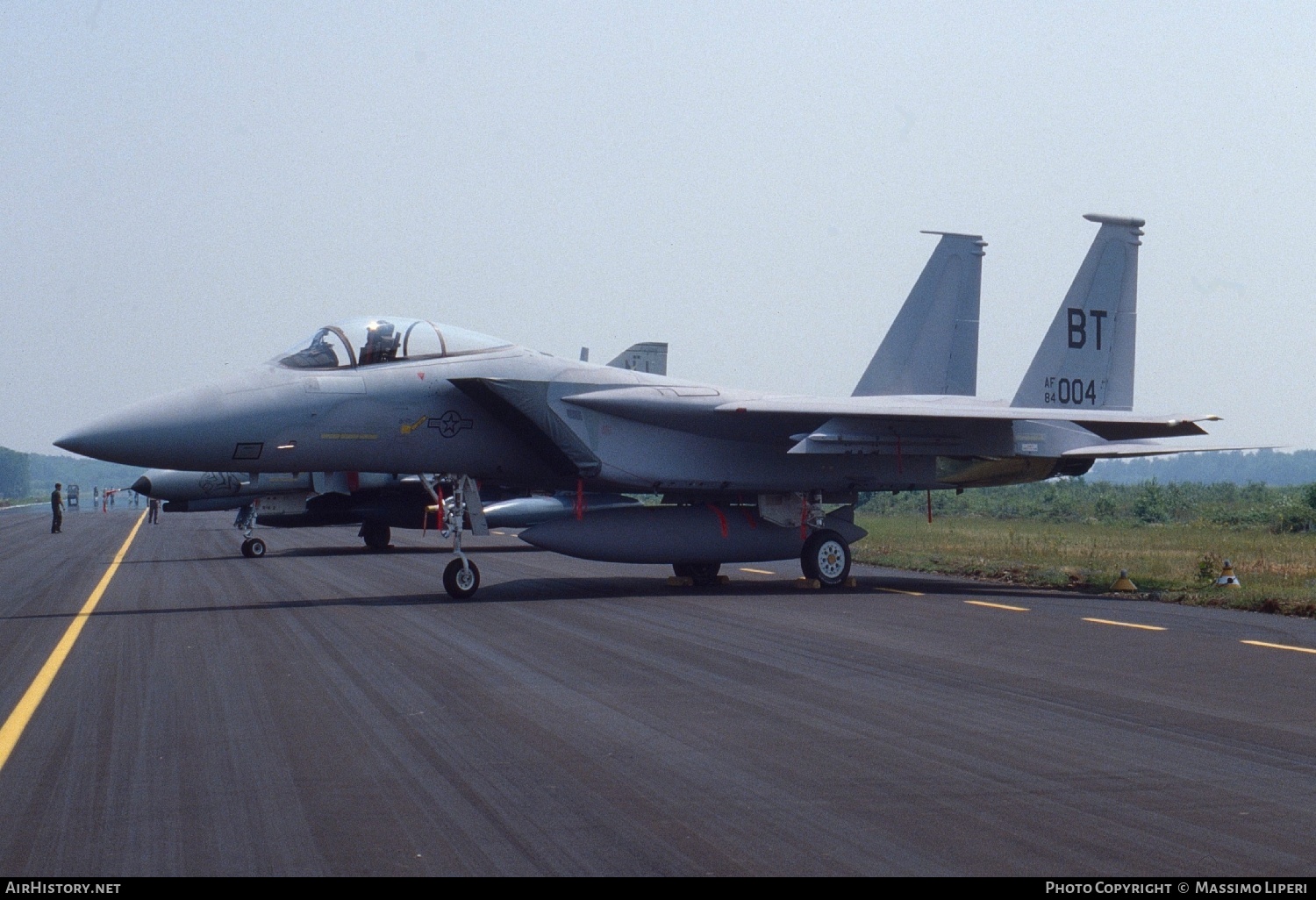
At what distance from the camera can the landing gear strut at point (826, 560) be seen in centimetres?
1560

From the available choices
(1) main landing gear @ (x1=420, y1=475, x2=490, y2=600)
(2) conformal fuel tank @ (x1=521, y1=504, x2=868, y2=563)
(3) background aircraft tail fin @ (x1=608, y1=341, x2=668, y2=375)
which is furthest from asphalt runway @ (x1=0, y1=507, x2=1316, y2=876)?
(3) background aircraft tail fin @ (x1=608, y1=341, x2=668, y2=375)

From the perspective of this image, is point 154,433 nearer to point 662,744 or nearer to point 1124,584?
point 662,744

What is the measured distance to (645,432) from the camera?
14.9 meters

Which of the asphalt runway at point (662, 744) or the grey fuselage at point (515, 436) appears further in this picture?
the grey fuselage at point (515, 436)

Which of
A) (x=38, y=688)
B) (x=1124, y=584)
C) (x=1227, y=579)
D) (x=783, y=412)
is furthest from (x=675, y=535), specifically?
(x=38, y=688)

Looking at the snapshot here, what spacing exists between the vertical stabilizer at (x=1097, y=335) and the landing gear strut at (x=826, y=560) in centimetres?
397

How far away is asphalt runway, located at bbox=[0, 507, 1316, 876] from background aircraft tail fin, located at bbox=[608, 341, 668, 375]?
16.3 metres

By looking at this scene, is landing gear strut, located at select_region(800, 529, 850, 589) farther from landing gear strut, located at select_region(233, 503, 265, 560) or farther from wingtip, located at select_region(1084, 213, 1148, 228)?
landing gear strut, located at select_region(233, 503, 265, 560)

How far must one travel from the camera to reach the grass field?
566 inches

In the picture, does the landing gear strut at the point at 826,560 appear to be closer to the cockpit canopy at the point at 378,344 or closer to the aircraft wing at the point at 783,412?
the aircraft wing at the point at 783,412

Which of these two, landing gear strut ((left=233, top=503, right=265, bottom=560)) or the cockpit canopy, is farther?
landing gear strut ((left=233, top=503, right=265, bottom=560))

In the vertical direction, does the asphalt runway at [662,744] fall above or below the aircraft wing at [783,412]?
below

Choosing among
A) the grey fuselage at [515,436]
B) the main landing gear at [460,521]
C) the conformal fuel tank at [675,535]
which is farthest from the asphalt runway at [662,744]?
the grey fuselage at [515,436]
